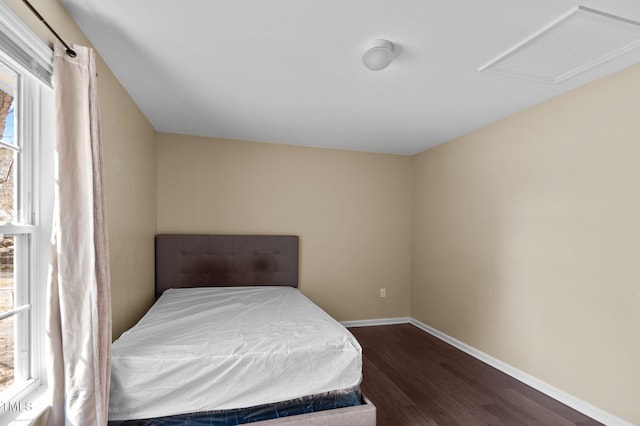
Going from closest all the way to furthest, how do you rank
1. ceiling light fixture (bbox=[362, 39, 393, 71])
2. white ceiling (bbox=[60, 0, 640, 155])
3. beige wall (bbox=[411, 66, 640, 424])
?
white ceiling (bbox=[60, 0, 640, 155]) < ceiling light fixture (bbox=[362, 39, 393, 71]) < beige wall (bbox=[411, 66, 640, 424])

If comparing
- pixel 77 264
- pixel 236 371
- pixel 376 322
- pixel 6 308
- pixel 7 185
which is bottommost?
pixel 376 322

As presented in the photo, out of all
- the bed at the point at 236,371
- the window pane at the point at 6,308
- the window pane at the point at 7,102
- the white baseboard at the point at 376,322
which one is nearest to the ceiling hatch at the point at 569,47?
the bed at the point at 236,371

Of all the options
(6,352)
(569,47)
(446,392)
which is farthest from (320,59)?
(446,392)

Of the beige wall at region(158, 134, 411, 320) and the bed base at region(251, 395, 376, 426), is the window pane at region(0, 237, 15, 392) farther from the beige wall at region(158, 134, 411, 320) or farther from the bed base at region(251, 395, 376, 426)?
the beige wall at region(158, 134, 411, 320)

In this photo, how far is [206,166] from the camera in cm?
358

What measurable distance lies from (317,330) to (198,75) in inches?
76.5

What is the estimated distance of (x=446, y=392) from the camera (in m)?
2.44

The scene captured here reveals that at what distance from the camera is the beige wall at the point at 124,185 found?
66.5 inches

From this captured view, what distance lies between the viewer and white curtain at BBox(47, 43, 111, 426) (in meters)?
1.35

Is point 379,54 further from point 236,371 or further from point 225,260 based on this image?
point 225,260

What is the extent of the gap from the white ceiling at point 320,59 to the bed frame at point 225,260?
1.30 meters

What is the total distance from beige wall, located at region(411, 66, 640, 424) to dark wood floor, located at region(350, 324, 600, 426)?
212mm

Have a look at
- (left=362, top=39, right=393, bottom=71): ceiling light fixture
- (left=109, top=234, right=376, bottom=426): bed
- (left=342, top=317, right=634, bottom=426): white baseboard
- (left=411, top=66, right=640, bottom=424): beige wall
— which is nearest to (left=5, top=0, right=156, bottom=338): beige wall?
(left=109, top=234, right=376, bottom=426): bed

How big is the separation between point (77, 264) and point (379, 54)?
188 centimetres
